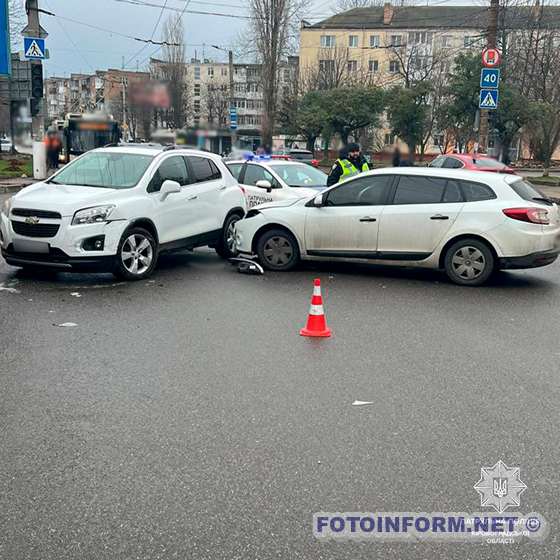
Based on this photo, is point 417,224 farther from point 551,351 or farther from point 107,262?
point 107,262

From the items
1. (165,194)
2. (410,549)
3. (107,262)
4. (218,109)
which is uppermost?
(218,109)

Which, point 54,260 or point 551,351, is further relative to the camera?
point 54,260

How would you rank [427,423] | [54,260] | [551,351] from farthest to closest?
[54,260], [551,351], [427,423]

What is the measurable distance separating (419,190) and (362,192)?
0.81 meters

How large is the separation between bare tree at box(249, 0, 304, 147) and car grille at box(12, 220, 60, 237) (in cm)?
3265

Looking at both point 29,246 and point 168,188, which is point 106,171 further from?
point 29,246

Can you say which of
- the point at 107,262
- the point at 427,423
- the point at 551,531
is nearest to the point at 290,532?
the point at 551,531

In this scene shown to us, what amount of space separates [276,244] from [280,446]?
6.26m

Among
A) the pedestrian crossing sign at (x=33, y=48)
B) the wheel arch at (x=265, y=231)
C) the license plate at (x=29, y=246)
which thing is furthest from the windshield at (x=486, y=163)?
the license plate at (x=29, y=246)

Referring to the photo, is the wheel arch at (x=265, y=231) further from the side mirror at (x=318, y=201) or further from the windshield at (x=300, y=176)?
the windshield at (x=300, y=176)

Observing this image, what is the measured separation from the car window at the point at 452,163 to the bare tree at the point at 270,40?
777 inches

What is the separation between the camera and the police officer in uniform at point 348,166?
1281 cm

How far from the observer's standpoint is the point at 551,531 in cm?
328

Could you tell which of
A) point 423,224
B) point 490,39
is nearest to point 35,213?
point 423,224
